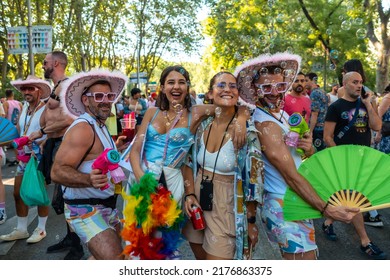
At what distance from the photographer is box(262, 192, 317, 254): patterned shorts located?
9.17 ft

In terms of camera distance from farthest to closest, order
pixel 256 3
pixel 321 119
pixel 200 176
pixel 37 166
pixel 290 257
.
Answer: pixel 256 3 → pixel 321 119 → pixel 37 166 → pixel 200 176 → pixel 290 257

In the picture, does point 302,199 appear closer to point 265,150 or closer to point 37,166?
point 265,150

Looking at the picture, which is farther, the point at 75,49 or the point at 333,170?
the point at 75,49

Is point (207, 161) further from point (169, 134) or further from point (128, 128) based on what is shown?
point (128, 128)

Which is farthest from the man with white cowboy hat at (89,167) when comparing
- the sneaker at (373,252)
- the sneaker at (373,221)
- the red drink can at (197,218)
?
the sneaker at (373,221)

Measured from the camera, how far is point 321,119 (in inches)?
262

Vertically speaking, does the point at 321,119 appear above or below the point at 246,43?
below

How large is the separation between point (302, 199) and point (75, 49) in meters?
24.4

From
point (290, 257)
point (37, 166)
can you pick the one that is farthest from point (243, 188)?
point (37, 166)

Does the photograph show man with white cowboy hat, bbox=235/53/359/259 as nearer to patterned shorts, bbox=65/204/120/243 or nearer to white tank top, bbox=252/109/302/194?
white tank top, bbox=252/109/302/194

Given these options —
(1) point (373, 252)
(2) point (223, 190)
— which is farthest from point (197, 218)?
(1) point (373, 252)

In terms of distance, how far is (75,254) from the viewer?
15.4 feet

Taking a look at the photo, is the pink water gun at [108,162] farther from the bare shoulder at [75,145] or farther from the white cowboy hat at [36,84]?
the white cowboy hat at [36,84]

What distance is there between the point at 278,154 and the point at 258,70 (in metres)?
0.63
